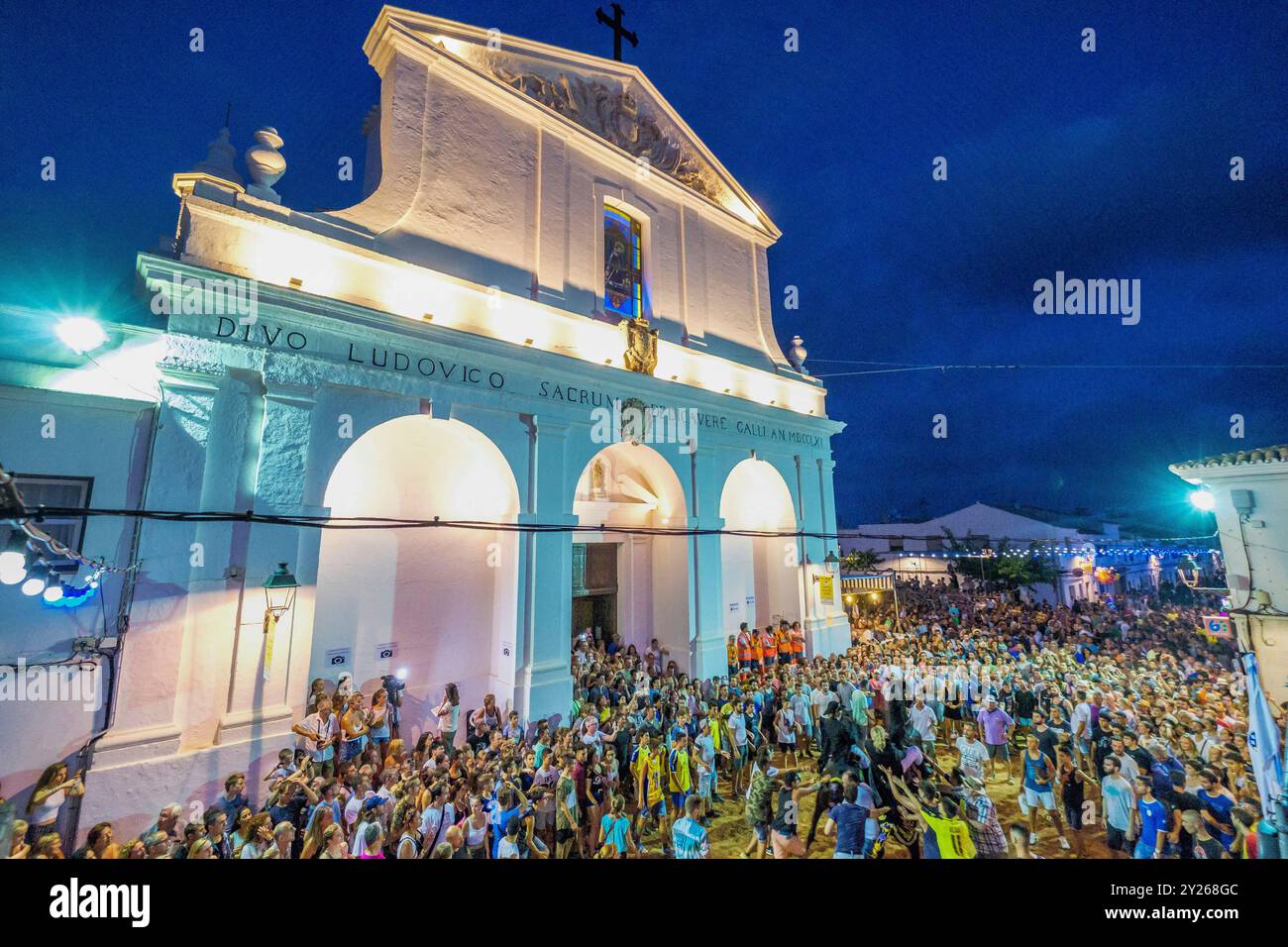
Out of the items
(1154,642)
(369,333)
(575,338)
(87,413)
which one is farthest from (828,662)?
(87,413)

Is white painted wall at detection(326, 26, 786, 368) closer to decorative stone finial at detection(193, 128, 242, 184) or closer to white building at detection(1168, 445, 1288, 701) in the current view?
decorative stone finial at detection(193, 128, 242, 184)

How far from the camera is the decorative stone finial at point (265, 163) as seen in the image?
26.9ft

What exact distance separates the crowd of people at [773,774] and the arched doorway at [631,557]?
162cm

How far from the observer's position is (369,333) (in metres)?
8.38

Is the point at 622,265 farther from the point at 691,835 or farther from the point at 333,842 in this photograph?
the point at 333,842

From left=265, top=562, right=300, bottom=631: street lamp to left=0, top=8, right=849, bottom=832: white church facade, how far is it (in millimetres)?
152

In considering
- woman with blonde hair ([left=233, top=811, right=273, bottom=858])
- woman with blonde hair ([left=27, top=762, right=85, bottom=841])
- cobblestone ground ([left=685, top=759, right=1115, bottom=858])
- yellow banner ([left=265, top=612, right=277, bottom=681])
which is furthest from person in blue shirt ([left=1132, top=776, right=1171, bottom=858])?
woman with blonde hair ([left=27, top=762, right=85, bottom=841])

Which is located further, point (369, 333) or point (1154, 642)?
point (1154, 642)

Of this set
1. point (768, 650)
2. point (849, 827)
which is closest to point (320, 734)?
point (849, 827)

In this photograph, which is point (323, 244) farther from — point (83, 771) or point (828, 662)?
point (828, 662)

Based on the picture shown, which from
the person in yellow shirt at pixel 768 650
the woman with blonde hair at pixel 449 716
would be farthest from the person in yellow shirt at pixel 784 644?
the woman with blonde hair at pixel 449 716

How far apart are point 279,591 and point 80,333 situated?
3729 mm
